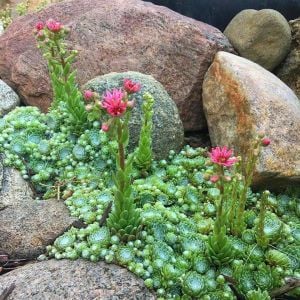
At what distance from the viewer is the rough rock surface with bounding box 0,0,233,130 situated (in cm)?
475

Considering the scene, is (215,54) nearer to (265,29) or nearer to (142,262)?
(265,29)

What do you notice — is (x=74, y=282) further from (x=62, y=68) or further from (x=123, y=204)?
(x=62, y=68)

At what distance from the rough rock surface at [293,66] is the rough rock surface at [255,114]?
1017mm

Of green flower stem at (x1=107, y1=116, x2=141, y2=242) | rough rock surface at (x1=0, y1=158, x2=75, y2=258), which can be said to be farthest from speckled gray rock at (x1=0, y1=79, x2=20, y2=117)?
green flower stem at (x1=107, y1=116, x2=141, y2=242)

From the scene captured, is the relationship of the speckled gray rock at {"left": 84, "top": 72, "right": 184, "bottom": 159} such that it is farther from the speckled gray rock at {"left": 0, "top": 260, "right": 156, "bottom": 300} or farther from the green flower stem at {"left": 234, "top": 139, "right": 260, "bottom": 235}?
the speckled gray rock at {"left": 0, "top": 260, "right": 156, "bottom": 300}

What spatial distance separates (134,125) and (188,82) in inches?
38.8

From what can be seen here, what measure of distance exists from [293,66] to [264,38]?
473 mm

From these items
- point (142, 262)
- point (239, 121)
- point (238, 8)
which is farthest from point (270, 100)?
point (238, 8)

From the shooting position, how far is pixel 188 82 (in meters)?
4.72

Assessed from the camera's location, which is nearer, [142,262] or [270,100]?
[142,262]

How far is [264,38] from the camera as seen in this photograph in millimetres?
5184

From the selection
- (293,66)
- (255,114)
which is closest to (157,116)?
(255,114)

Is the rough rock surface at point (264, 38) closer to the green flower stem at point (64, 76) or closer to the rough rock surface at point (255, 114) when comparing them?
the rough rock surface at point (255, 114)

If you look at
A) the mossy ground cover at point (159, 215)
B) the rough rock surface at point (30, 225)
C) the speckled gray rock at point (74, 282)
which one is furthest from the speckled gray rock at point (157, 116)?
the speckled gray rock at point (74, 282)
